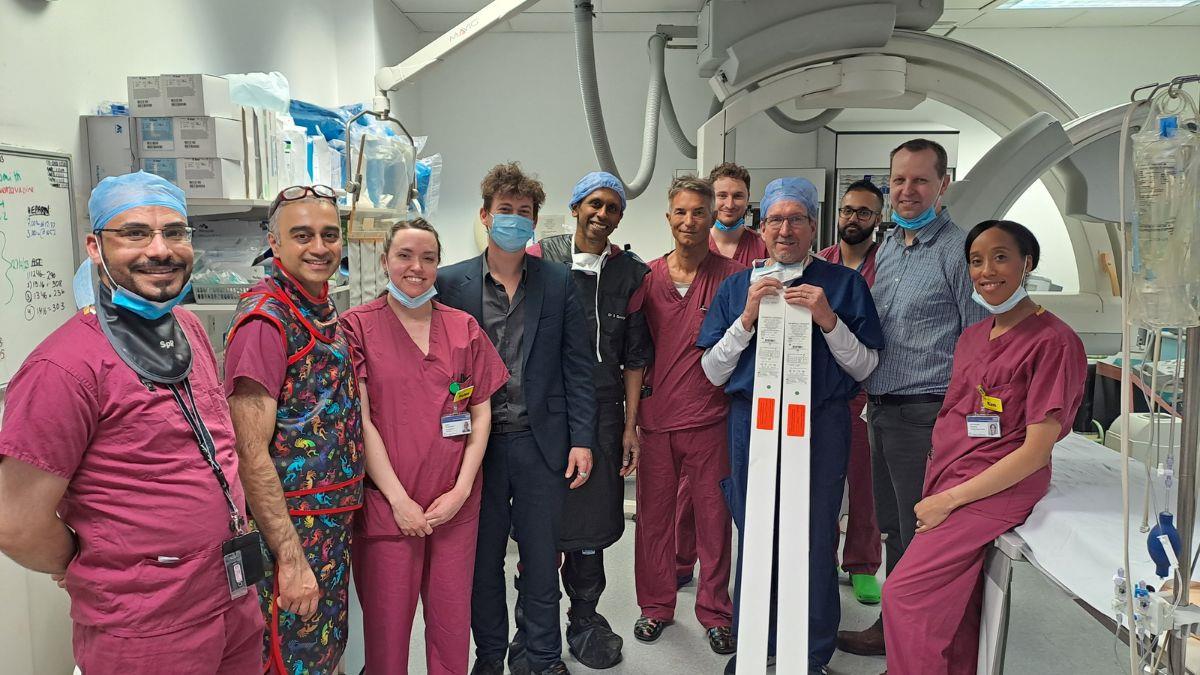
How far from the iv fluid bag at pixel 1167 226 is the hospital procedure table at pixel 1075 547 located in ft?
2.09

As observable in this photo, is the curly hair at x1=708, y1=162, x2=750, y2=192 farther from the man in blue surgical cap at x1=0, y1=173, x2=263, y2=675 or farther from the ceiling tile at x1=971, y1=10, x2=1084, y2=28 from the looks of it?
the ceiling tile at x1=971, y1=10, x2=1084, y2=28

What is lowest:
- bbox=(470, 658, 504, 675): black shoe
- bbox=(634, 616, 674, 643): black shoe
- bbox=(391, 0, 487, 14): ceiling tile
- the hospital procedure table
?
bbox=(634, 616, 674, 643): black shoe

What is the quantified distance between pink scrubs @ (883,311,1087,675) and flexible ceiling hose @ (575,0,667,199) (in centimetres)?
191

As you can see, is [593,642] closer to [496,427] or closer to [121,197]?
[496,427]

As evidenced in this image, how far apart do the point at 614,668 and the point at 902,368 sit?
4.59 feet

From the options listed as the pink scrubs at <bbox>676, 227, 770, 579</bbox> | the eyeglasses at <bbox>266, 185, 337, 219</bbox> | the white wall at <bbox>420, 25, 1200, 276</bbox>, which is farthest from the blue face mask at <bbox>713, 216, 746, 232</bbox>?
the white wall at <bbox>420, 25, 1200, 276</bbox>

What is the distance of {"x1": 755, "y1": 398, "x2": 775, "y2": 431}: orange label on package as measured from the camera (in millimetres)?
2145

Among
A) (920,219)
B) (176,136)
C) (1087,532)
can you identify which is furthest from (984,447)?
(176,136)

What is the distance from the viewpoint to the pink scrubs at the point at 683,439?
2.59 m

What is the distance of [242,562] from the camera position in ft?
4.59

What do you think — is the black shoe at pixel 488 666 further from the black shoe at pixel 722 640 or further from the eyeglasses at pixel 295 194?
the eyeglasses at pixel 295 194

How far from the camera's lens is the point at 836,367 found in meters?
2.24

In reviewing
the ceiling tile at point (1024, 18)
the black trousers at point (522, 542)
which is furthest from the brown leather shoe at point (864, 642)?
the ceiling tile at point (1024, 18)

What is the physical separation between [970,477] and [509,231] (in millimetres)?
1419
